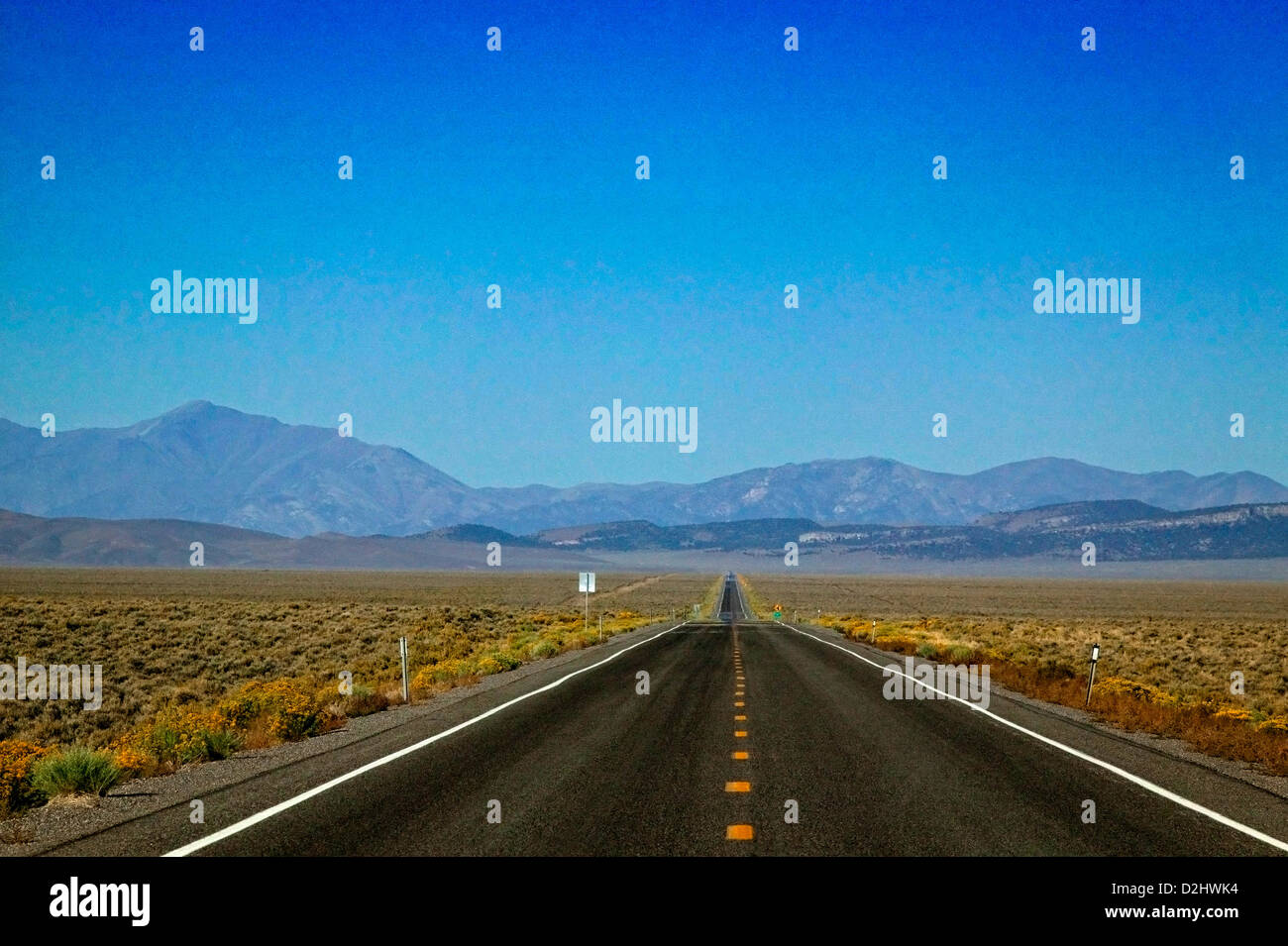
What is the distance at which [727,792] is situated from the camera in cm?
1005

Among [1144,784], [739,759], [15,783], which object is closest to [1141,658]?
[1144,784]

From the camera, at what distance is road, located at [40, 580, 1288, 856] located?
810 centimetres

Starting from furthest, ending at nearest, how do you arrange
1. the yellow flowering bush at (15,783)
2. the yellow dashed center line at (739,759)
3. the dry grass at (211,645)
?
the dry grass at (211,645) < the yellow flowering bush at (15,783) < the yellow dashed center line at (739,759)

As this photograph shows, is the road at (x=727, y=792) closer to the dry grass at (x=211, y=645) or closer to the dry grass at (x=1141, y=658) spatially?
the dry grass at (x=1141, y=658)

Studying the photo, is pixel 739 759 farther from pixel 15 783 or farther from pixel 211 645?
pixel 211 645

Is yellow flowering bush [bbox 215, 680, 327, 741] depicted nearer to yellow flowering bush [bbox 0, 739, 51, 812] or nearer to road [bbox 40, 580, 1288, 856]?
road [bbox 40, 580, 1288, 856]

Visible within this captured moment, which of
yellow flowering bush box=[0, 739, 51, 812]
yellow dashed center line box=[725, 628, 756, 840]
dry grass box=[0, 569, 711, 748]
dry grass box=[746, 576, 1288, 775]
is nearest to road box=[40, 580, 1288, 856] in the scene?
yellow dashed center line box=[725, 628, 756, 840]

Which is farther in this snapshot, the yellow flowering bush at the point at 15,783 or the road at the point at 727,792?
the yellow flowering bush at the point at 15,783

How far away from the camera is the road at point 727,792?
26.6 ft

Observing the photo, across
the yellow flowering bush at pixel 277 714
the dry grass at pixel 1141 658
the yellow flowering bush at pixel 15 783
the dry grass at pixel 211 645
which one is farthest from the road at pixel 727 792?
the dry grass at pixel 211 645

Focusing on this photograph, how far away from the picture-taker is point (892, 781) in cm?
1064
